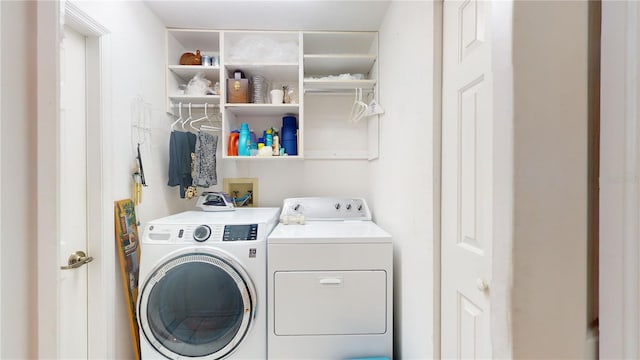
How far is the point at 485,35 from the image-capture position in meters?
0.86

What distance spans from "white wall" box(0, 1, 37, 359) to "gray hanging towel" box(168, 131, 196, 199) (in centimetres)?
197

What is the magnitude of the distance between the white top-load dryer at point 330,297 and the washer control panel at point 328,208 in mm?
688

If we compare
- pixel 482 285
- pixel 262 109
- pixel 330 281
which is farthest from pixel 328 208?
pixel 482 285

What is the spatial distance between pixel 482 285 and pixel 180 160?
6.74ft

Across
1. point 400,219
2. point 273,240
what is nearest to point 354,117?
point 400,219

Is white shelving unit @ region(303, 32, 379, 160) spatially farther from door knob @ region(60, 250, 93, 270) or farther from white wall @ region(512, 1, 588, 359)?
white wall @ region(512, 1, 588, 359)

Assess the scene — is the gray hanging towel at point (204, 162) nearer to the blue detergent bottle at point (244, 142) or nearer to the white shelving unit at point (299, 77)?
the white shelving unit at point (299, 77)

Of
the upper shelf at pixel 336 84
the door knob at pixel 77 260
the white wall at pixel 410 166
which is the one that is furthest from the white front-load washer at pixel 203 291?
the upper shelf at pixel 336 84

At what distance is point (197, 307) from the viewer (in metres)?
1.71

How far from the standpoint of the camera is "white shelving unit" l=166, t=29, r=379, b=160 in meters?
2.26

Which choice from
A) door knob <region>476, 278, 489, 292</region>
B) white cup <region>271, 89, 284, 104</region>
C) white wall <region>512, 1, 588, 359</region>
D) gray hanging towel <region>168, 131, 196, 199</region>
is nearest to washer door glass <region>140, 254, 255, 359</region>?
gray hanging towel <region>168, 131, 196, 199</region>

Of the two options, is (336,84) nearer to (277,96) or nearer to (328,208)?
(277,96)

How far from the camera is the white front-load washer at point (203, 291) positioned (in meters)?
1.61

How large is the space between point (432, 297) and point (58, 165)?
1.28 meters
